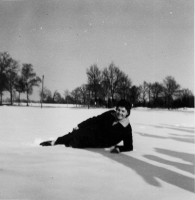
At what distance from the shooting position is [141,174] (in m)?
1.98

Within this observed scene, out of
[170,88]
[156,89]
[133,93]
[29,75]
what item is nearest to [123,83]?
[29,75]

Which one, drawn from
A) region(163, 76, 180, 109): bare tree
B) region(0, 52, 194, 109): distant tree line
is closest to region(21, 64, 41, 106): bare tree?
region(0, 52, 194, 109): distant tree line

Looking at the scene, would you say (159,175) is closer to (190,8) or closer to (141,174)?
(141,174)

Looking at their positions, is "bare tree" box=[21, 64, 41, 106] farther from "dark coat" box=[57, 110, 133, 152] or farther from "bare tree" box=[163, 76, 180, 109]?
"bare tree" box=[163, 76, 180, 109]

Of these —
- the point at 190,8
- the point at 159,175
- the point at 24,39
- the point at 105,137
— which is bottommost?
the point at 159,175

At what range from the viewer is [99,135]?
3070mm

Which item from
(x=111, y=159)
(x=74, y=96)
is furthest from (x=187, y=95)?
(x=111, y=159)

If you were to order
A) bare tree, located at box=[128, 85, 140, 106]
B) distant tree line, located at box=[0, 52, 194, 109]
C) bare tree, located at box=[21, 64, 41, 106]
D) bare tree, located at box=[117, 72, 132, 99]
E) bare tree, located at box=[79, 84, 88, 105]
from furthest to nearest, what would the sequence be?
bare tree, located at box=[128, 85, 140, 106] → bare tree, located at box=[117, 72, 132, 99] → bare tree, located at box=[79, 84, 88, 105] → distant tree line, located at box=[0, 52, 194, 109] → bare tree, located at box=[21, 64, 41, 106]

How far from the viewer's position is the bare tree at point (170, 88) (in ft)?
92.6

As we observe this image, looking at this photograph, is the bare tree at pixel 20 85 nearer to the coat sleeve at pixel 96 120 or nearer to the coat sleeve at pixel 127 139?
the coat sleeve at pixel 96 120

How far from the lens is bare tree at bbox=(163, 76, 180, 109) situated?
28209 mm

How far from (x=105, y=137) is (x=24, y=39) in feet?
8.79

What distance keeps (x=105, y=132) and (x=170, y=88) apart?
1156 inches

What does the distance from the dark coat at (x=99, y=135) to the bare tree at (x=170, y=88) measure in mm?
25195
